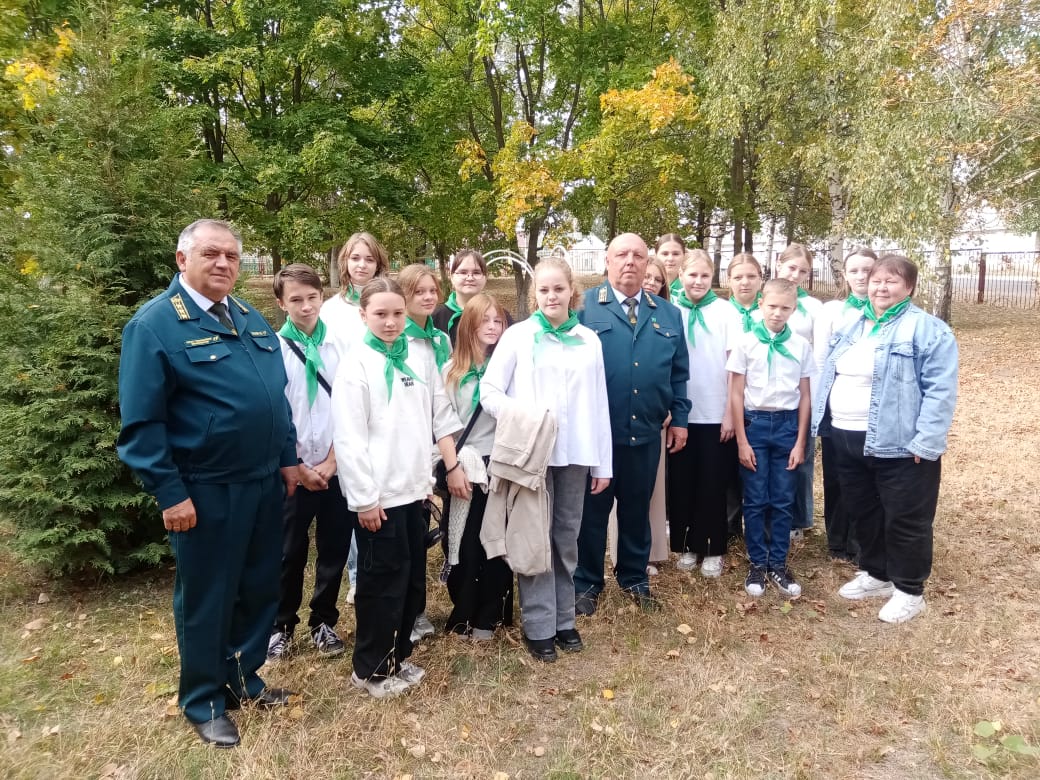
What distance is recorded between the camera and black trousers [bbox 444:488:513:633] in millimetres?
3977

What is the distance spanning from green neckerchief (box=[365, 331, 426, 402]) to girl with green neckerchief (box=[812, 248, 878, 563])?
3241 mm

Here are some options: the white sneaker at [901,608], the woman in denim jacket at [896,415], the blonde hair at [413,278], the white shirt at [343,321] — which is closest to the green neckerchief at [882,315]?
the woman in denim jacket at [896,415]

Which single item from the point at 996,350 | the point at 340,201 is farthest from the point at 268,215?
the point at 996,350

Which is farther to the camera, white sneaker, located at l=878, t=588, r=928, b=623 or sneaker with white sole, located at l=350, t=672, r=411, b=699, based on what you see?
white sneaker, located at l=878, t=588, r=928, b=623

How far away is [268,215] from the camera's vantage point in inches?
527

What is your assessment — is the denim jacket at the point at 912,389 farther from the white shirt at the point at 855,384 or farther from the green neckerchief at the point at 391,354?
the green neckerchief at the point at 391,354

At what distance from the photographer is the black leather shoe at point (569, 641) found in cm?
407

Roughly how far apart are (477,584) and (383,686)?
2.71 ft

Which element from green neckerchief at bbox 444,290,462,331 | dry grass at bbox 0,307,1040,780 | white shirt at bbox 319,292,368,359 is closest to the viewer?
dry grass at bbox 0,307,1040,780

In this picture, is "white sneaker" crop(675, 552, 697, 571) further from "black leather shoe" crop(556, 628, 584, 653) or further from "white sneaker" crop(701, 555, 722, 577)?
"black leather shoe" crop(556, 628, 584, 653)

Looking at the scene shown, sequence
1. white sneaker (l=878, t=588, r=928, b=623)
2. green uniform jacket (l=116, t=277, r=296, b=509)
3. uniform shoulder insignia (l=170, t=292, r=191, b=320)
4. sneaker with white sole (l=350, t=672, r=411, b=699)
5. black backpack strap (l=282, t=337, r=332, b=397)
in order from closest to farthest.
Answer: green uniform jacket (l=116, t=277, r=296, b=509), uniform shoulder insignia (l=170, t=292, r=191, b=320), sneaker with white sole (l=350, t=672, r=411, b=699), black backpack strap (l=282, t=337, r=332, b=397), white sneaker (l=878, t=588, r=928, b=623)

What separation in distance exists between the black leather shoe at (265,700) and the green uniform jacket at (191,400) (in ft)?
3.99

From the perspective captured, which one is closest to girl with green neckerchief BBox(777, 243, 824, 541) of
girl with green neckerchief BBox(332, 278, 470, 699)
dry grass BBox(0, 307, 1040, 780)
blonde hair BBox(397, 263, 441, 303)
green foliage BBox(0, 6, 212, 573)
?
dry grass BBox(0, 307, 1040, 780)

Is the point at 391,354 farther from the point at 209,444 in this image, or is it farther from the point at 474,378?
the point at 209,444
